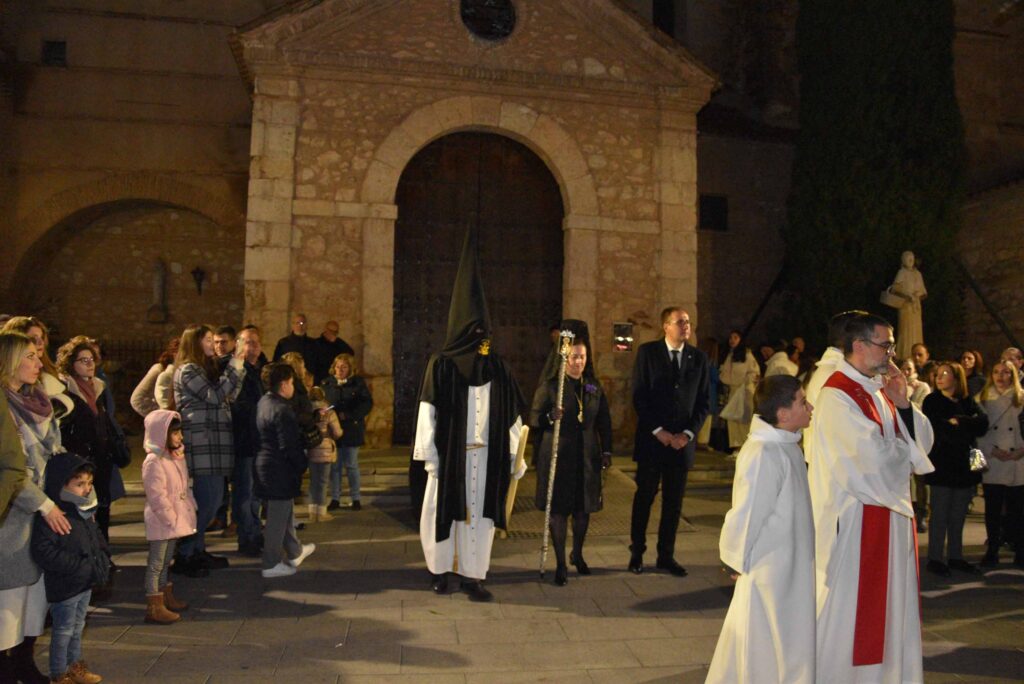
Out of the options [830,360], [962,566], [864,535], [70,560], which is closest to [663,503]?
[830,360]

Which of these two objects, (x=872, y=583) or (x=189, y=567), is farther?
(x=189, y=567)

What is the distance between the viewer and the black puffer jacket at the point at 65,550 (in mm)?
3857

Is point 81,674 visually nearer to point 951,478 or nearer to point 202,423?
point 202,423

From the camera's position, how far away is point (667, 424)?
653 centimetres

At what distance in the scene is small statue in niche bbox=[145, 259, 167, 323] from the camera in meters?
15.4

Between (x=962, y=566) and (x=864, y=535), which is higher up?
(x=864, y=535)

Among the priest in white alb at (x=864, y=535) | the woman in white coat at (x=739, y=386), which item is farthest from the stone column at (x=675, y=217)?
the priest in white alb at (x=864, y=535)

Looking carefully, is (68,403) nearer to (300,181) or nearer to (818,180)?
(300,181)

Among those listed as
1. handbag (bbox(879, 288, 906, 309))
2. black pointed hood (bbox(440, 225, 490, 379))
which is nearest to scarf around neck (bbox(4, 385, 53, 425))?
black pointed hood (bbox(440, 225, 490, 379))

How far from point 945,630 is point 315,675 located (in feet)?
12.4

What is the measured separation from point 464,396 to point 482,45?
23.0ft

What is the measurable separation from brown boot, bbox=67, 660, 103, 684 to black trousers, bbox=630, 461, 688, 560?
3.77m

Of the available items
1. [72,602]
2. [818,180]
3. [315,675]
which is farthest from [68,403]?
[818,180]

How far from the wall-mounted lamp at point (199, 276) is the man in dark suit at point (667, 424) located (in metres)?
11.2
